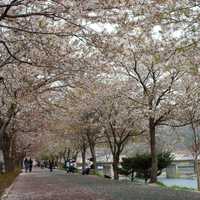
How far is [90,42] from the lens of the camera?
35.2ft

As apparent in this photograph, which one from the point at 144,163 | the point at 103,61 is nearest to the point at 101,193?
the point at 103,61

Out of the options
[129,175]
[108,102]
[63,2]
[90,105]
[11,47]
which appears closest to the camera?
[63,2]

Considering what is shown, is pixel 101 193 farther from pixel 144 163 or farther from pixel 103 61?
pixel 144 163

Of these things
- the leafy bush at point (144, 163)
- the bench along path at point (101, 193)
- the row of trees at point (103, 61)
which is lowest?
the bench along path at point (101, 193)

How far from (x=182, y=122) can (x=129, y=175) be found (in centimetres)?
889

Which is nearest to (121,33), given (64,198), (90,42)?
(90,42)

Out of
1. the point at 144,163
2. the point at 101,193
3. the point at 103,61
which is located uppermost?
the point at 103,61

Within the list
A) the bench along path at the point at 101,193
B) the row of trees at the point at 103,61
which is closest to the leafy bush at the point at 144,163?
the row of trees at the point at 103,61

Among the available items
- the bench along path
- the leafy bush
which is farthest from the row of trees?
the bench along path

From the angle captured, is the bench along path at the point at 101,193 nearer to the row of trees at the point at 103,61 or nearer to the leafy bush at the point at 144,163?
the row of trees at the point at 103,61

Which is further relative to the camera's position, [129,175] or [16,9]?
[129,175]

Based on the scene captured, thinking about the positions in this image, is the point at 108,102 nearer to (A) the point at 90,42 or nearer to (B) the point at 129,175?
(B) the point at 129,175

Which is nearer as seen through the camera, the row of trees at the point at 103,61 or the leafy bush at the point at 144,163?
the row of trees at the point at 103,61

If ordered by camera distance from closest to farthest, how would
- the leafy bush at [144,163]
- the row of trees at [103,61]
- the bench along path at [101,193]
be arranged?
the row of trees at [103,61], the bench along path at [101,193], the leafy bush at [144,163]
